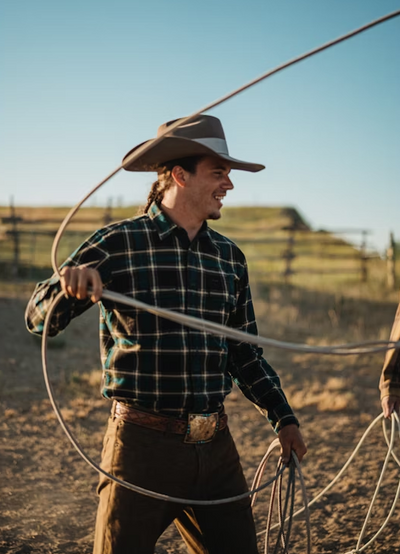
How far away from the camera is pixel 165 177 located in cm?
247

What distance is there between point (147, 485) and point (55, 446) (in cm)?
371

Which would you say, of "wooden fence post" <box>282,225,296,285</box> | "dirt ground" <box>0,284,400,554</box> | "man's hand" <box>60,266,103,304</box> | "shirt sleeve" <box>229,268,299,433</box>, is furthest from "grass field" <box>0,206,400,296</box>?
"man's hand" <box>60,266,103,304</box>

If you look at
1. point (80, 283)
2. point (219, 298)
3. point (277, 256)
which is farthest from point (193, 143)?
point (277, 256)

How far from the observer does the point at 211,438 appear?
229 centimetres

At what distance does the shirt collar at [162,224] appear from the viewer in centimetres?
234

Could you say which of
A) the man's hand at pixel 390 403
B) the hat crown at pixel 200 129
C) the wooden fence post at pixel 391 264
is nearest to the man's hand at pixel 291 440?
the man's hand at pixel 390 403

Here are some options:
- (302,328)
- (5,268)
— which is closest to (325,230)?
(302,328)

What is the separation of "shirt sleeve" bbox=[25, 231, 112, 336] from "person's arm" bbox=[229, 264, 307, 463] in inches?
24.2

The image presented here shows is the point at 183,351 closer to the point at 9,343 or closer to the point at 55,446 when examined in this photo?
the point at 55,446

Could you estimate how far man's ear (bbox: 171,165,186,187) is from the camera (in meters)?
2.38

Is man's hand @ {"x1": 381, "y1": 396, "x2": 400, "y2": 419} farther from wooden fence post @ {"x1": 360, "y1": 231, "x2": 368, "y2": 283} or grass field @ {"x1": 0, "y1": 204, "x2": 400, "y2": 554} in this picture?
wooden fence post @ {"x1": 360, "y1": 231, "x2": 368, "y2": 283}

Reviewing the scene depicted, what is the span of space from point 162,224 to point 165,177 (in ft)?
0.74

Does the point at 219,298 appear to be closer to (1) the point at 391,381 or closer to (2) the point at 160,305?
(2) the point at 160,305

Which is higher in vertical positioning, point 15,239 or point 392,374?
point 392,374
